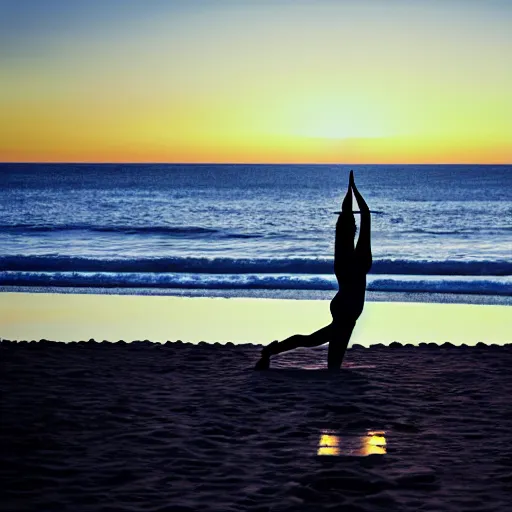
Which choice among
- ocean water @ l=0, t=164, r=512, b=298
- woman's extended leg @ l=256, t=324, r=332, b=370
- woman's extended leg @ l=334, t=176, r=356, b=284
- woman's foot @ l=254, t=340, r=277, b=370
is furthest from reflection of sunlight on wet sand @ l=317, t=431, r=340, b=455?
ocean water @ l=0, t=164, r=512, b=298

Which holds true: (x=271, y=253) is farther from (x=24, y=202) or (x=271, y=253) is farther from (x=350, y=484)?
(x=24, y=202)

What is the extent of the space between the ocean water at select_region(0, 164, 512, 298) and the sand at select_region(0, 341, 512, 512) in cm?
874

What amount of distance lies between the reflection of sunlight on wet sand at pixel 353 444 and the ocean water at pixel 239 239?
1131 cm

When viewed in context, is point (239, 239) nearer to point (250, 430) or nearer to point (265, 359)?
point (265, 359)

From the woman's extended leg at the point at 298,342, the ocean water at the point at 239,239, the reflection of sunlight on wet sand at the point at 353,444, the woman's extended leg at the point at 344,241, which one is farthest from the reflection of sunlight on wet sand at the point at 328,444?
the ocean water at the point at 239,239

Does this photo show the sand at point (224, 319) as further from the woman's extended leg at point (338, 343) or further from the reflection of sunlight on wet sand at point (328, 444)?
the reflection of sunlight on wet sand at point (328, 444)

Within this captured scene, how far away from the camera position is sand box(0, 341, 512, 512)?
224 inches

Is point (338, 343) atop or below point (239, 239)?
atop

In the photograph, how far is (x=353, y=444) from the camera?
678 cm

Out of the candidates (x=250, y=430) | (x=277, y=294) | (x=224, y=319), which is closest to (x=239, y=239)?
(x=277, y=294)

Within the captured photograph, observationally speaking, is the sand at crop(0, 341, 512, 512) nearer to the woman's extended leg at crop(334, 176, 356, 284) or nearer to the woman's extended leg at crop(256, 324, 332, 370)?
the woman's extended leg at crop(256, 324, 332, 370)

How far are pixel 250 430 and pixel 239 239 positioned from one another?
29.2 meters

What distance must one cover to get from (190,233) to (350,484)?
33627 millimetres

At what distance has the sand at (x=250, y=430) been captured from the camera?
224 inches
